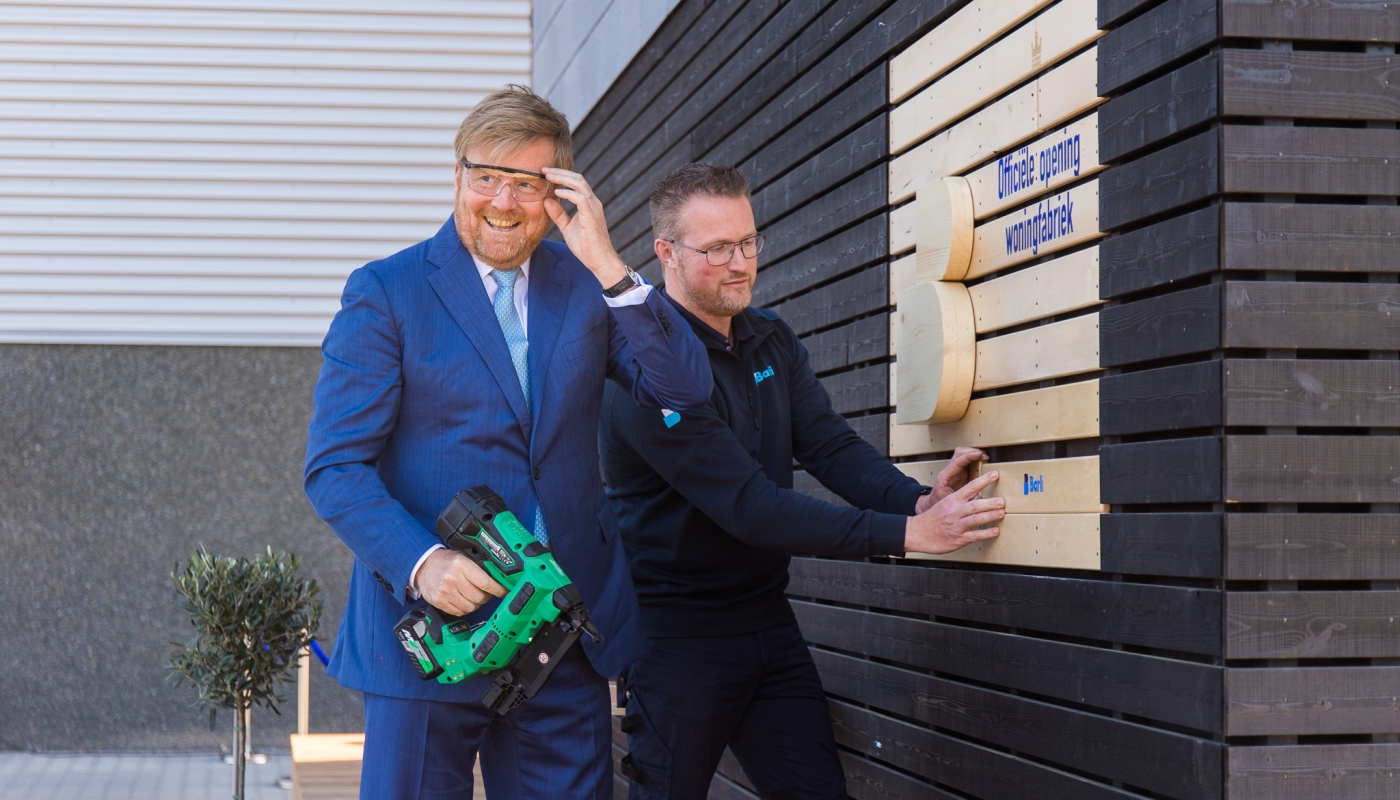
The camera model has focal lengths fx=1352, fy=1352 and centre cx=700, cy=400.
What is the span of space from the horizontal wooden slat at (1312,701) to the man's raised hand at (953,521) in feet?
2.50

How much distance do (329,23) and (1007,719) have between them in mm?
7508

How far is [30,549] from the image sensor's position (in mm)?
8609

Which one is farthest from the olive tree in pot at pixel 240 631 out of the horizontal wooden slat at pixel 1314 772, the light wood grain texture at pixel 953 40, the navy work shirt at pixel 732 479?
the horizontal wooden slat at pixel 1314 772

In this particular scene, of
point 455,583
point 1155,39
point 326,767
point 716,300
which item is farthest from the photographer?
point 326,767

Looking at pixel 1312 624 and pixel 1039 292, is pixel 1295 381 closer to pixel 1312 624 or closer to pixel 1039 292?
pixel 1312 624

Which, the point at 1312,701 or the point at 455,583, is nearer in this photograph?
the point at 1312,701

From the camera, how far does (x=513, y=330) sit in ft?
8.22

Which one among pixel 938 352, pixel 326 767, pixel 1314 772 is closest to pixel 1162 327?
pixel 1314 772

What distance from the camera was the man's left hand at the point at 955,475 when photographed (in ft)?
9.74

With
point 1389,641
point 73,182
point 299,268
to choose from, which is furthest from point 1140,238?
point 73,182

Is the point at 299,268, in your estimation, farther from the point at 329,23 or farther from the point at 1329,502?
the point at 1329,502

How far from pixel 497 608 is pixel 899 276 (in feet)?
5.33

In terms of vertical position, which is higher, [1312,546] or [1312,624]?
[1312,546]

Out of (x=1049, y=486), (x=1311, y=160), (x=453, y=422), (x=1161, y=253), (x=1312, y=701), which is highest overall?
(x=1311, y=160)
